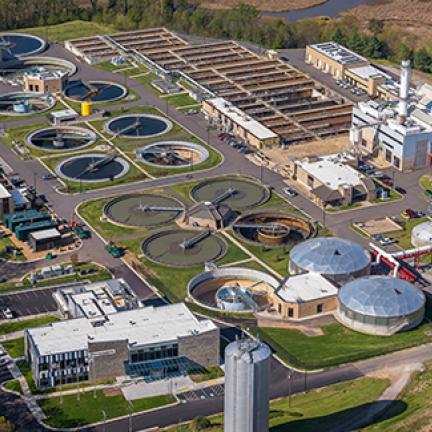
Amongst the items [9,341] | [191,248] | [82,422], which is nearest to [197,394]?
[82,422]

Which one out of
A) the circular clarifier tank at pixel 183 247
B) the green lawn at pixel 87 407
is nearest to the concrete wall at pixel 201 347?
the green lawn at pixel 87 407

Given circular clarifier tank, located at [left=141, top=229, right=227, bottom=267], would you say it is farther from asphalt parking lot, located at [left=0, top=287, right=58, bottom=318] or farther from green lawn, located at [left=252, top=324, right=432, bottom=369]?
green lawn, located at [left=252, top=324, right=432, bottom=369]

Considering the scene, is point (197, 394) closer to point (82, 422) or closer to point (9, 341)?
point (82, 422)

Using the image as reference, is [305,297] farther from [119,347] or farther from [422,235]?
[119,347]

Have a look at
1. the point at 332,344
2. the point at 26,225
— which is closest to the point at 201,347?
the point at 332,344

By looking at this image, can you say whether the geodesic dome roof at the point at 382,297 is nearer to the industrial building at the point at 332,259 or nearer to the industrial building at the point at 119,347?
the industrial building at the point at 332,259

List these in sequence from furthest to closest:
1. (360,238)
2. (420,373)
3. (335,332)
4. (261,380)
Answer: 1. (360,238)
2. (335,332)
3. (420,373)
4. (261,380)
